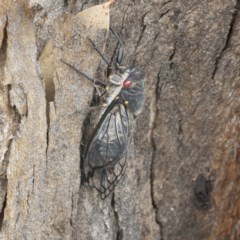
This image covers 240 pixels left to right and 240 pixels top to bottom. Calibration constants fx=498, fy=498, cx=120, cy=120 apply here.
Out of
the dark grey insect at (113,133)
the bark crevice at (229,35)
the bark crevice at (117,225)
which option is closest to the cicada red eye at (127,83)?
the dark grey insect at (113,133)

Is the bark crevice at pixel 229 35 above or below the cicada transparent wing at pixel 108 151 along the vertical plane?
above

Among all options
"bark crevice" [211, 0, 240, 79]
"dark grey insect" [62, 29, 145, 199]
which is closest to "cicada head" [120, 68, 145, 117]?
"dark grey insect" [62, 29, 145, 199]

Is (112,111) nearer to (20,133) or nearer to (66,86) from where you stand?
(66,86)

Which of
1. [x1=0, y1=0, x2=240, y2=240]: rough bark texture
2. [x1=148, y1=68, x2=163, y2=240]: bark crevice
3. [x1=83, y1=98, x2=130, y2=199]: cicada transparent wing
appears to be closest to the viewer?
[x1=0, y1=0, x2=240, y2=240]: rough bark texture

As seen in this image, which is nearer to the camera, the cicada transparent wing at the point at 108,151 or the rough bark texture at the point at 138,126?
the rough bark texture at the point at 138,126

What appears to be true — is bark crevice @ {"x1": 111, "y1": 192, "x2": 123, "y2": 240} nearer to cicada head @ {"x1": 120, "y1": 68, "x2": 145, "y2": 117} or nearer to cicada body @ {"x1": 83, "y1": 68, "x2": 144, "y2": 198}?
cicada body @ {"x1": 83, "y1": 68, "x2": 144, "y2": 198}

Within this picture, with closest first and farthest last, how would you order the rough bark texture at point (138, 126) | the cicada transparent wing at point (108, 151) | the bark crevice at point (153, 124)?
the rough bark texture at point (138, 126) → the cicada transparent wing at point (108, 151) → the bark crevice at point (153, 124)

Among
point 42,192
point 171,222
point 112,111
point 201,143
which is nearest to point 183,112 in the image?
point 201,143

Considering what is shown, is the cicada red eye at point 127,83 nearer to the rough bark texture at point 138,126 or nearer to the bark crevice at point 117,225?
the rough bark texture at point 138,126
